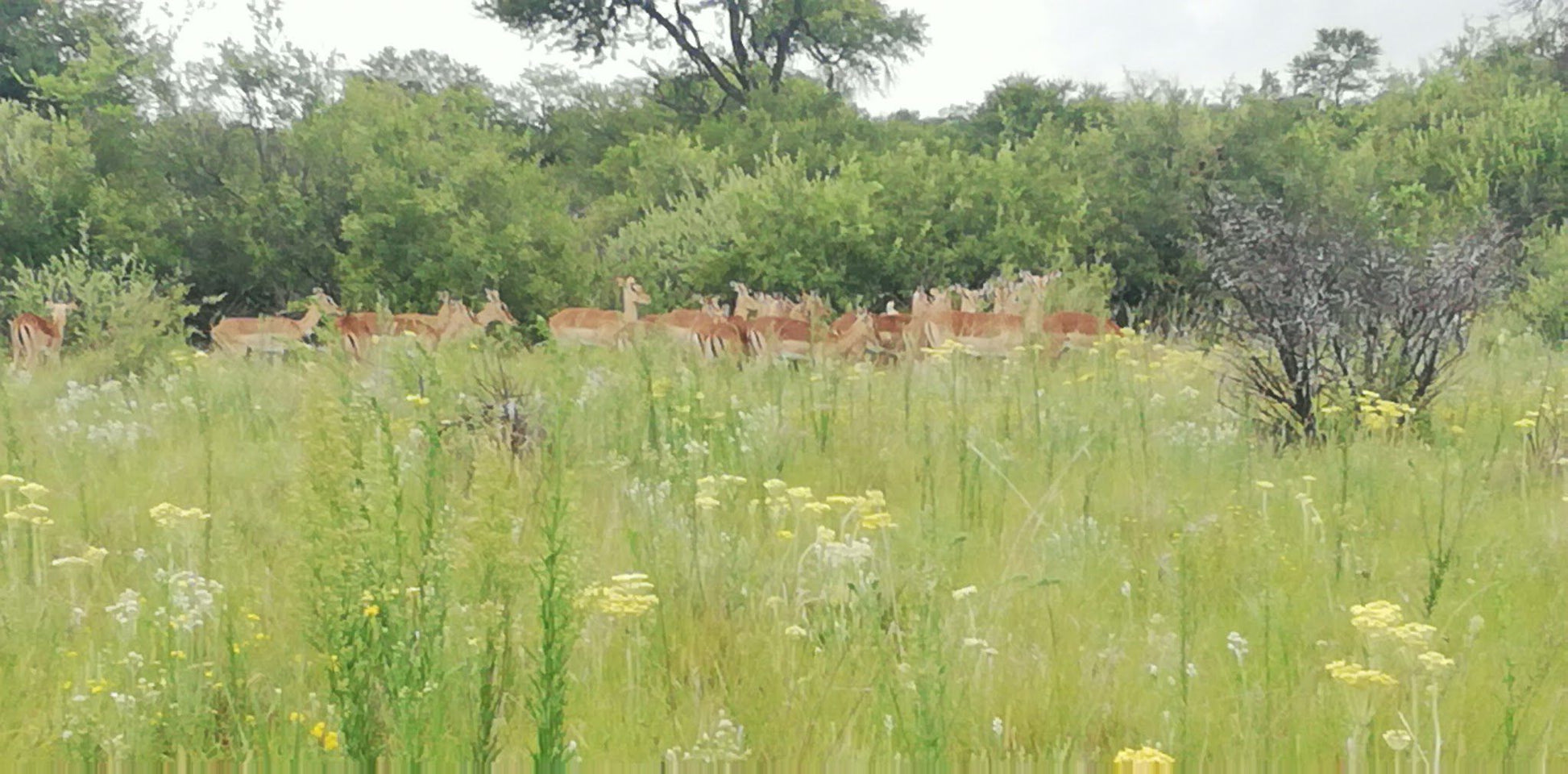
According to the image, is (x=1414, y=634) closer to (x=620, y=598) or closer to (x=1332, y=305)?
(x=620, y=598)

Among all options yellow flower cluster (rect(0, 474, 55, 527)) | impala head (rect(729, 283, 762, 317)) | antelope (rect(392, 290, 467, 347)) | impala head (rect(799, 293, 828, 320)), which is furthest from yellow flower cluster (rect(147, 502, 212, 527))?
impala head (rect(729, 283, 762, 317))

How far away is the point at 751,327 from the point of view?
8.39 meters

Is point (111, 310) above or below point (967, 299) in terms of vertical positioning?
below

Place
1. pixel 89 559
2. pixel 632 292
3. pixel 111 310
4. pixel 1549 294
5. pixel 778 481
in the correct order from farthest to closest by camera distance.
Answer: pixel 1549 294, pixel 632 292, pixel 111 310, pixel 778 481, pixel 89 559

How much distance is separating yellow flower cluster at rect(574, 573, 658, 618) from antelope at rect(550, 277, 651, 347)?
6.99 meters

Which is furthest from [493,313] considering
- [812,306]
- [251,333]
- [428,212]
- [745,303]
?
[812,306]

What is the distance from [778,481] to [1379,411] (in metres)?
3.25

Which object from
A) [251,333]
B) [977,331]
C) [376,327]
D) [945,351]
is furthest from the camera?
[251,333]

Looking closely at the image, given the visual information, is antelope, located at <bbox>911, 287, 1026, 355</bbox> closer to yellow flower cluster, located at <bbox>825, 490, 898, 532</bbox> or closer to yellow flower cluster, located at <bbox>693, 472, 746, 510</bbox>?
yellow flower cluster, located at <bbox>693, 472, 746, 510</bbox>

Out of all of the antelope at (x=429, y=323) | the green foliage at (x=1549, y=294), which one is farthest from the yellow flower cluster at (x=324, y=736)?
the green foliage at (x=1549, y=294)

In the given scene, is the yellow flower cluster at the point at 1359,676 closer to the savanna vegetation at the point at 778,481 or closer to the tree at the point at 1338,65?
the savanna vegetation at the point at 778,481

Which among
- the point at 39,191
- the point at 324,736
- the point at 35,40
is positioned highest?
the point at 35,40

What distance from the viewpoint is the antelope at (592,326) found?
32.5 feet

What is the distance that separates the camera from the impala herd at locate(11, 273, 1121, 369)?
813 centimetres
